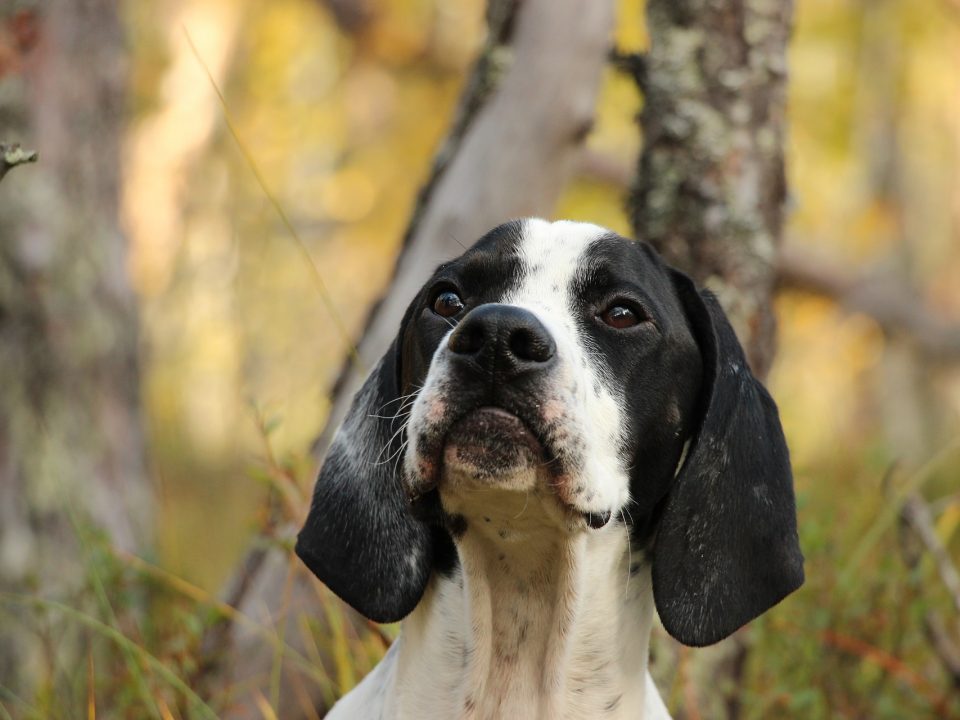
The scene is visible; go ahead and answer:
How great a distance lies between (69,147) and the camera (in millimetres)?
4629

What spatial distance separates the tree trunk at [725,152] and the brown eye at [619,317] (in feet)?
4.21

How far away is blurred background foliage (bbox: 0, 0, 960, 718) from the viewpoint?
359cm

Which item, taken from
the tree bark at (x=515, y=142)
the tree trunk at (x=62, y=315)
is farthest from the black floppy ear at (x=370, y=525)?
the tree trunk at (x=62, y=315)

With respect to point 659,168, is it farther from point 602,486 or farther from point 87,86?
point 87,86

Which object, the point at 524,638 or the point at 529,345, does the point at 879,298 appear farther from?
the point at 529,345

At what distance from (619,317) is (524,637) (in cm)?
67

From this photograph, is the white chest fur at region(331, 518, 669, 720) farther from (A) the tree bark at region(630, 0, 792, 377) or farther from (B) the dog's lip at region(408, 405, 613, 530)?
(A) the tree bark at region(630, 0, 792, 377)

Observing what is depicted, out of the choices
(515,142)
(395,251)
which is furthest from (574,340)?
(395,251)

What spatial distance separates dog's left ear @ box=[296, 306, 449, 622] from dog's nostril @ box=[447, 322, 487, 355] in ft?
1.01

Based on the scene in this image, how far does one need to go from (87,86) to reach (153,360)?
22.4 ft

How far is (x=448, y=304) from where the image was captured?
7.98 ft

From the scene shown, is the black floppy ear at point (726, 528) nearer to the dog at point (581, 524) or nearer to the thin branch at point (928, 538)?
the dog at point (581, 524)

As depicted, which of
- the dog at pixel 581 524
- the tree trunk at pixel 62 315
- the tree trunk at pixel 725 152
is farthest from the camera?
the tree trunk at pixel 62 315

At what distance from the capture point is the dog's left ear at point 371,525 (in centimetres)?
236
